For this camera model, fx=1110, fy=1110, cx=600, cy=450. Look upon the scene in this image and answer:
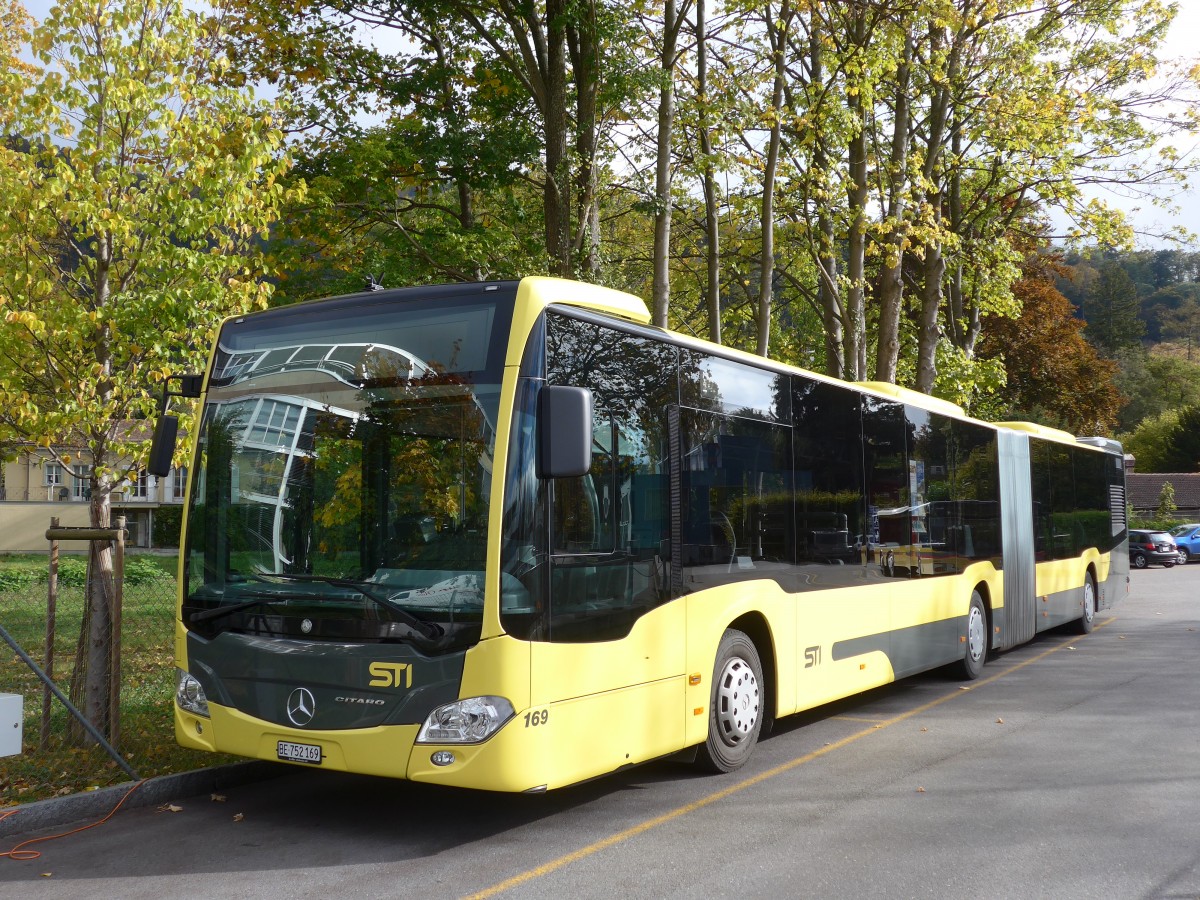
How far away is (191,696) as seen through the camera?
664 cm

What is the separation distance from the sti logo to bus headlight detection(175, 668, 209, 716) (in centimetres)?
129

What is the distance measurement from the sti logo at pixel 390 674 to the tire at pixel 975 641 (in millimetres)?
8264

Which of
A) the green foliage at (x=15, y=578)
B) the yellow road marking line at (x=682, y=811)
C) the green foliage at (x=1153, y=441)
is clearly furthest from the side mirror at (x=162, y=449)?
the green foliage at (x=1153, y=441)

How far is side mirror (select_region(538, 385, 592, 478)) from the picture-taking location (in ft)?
18.9

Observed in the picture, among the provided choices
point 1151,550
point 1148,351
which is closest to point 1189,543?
point 1151,550

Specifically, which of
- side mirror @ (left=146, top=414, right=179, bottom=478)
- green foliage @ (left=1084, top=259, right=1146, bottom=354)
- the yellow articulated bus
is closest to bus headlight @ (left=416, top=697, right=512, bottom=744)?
the yellow articulated bus

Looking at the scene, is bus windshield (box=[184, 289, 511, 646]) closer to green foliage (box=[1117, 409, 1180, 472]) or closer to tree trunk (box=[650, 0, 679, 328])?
tree trunk (box=[650, 0, 679, 328])

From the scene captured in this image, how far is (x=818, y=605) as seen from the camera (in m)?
8.98

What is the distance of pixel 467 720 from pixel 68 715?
15.0 ft

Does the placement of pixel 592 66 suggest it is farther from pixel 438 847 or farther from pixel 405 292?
pixel 438 847

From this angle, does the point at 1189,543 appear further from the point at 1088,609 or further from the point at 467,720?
the point at 467,720

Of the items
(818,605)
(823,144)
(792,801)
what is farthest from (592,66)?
(792,801)

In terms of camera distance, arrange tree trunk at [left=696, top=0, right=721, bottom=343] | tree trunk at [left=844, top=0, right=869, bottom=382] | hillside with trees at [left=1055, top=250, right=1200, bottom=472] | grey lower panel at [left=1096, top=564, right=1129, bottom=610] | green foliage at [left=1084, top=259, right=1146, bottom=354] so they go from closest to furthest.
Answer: tree trunk at [left=696, top=0, right=721, bottom=343]
grey lower panel at [left=1096, top=564, right=1129, bottom=610]
tree trunk at [left=844, top=0, right=869, bottom=382]
hillside with trees at [left=1055, top=250, right=1200, bottom=472]
green foliage at [left=1084, top=259, right=1146, bottom=354]

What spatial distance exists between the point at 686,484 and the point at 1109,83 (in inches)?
756
